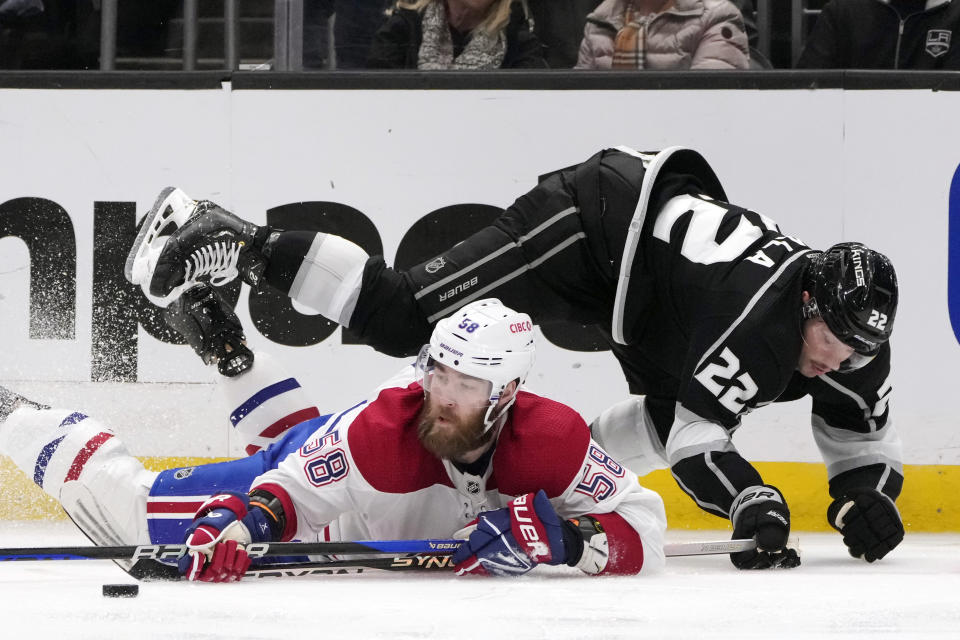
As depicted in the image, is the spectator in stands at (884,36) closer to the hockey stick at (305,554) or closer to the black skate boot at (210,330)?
the black skate boot at (210,330)

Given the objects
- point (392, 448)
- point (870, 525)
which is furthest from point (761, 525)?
point (392, 448)

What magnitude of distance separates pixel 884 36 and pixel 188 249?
7.58 ft

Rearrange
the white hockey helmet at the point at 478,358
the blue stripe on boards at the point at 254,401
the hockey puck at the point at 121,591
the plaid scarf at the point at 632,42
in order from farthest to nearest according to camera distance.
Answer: the plaid scarf at the point at 632,42 < the blue stripe on boards at the point at 254,401 < the white hockey helmet at the point at 478,358 < the hockey puck at the point at 121,591

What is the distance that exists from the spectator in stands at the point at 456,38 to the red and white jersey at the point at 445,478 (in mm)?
1716

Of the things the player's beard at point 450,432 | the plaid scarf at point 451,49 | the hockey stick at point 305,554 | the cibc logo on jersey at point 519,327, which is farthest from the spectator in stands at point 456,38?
the hockey stick at point 305,554

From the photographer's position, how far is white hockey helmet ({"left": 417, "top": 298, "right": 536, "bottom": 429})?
2.53 m

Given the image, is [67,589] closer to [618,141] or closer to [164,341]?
[164,341]

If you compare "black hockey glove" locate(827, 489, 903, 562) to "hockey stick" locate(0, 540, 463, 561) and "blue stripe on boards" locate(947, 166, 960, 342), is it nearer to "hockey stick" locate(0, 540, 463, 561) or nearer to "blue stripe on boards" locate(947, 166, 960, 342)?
"hockey stick" locate(0, 540, 463, 561)

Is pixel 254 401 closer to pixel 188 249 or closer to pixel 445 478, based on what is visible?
pixel 188 249

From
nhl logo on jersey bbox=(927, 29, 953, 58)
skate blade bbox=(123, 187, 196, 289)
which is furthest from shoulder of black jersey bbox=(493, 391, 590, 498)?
nhl logo on jersey bbox=(927, 29, 953, 58)

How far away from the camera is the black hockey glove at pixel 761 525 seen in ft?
9.19

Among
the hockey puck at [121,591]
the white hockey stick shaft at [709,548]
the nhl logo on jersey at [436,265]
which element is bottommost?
the white hockey stick shaft at [709,548]

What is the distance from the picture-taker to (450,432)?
2539mm

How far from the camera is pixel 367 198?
415 centimetres
